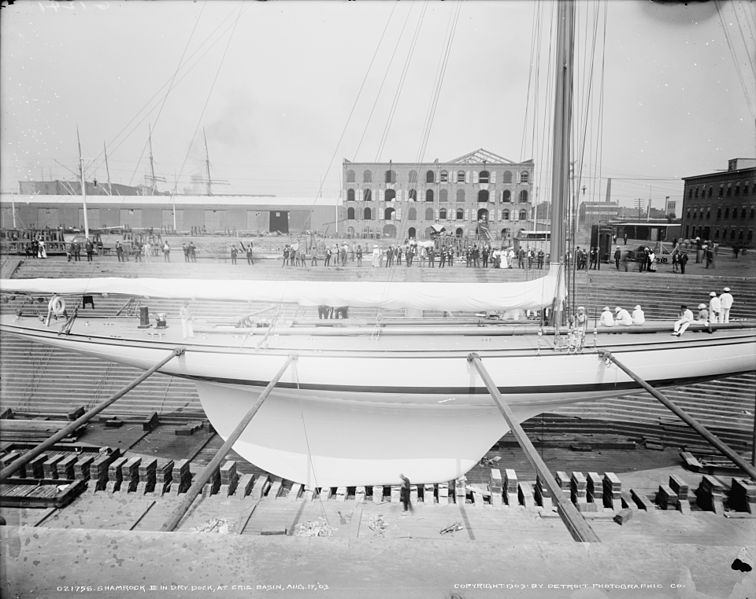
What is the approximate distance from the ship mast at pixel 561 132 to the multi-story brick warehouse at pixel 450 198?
70.9 feet

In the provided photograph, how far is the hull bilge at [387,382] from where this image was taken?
19.7 feet

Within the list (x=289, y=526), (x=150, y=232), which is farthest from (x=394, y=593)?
(x=150, y=232)

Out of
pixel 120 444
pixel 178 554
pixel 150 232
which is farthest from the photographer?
pixel 150 232

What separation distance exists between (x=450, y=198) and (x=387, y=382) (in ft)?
80.3

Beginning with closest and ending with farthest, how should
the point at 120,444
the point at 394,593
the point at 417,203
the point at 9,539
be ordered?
the point at 394,593, the point at 9,539, the point at 120,444, the point at 417,203

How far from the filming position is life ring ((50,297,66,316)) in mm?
7576

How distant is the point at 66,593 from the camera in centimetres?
107

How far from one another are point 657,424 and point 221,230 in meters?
18.2

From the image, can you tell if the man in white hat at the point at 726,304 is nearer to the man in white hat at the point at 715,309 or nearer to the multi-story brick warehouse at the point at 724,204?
the man in white hat at the point at 715,309

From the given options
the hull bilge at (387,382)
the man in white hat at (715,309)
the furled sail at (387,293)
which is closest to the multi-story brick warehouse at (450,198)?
the man in white hat at (715,309)

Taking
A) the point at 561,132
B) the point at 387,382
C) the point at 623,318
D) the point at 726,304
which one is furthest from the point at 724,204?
the point at 387,382

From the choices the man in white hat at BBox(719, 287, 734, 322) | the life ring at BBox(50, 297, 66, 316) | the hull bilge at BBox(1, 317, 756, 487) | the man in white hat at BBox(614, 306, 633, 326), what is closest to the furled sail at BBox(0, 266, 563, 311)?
the hull bilge at BBox(1, 317, 756, 487)

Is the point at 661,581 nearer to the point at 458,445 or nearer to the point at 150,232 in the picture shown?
the point at 458,445

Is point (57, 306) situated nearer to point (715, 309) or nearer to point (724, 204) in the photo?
point (715, 309)
